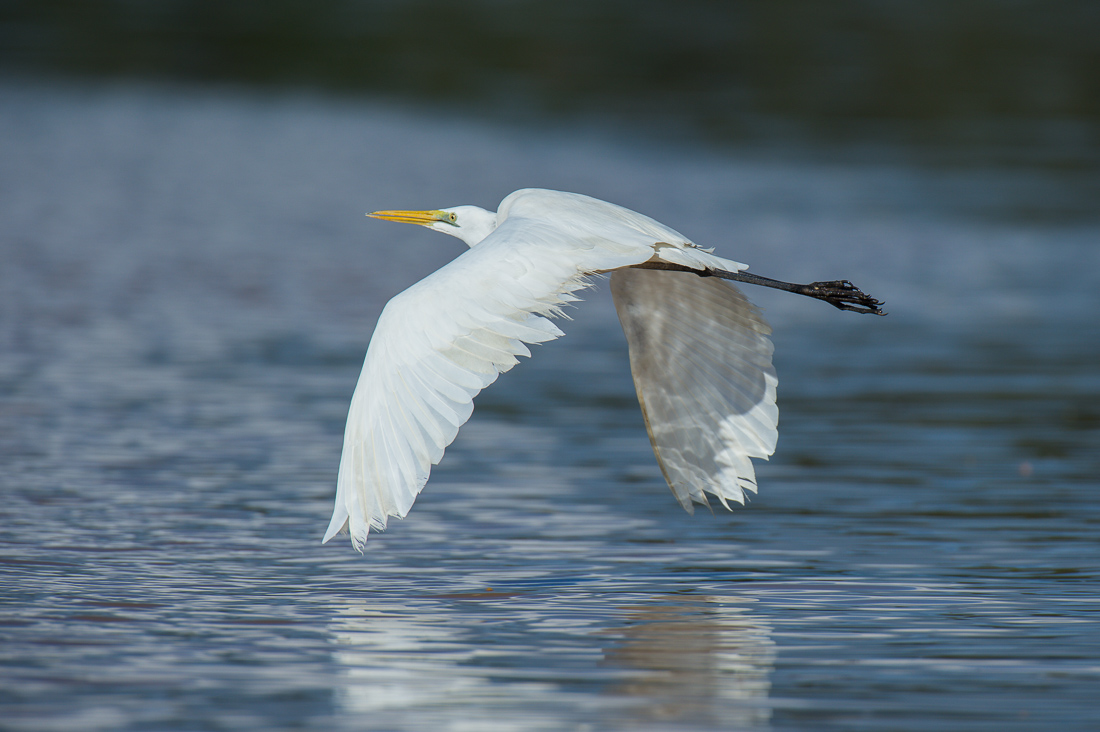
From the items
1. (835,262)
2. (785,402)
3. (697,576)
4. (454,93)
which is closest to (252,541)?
(697,576)

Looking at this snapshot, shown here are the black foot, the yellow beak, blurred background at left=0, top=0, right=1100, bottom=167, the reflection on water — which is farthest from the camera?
blurred background at left=0, top=0, right=1100, bottom=167

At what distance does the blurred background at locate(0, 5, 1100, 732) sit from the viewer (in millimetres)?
5785

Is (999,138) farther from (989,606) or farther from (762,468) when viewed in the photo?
(989,606)

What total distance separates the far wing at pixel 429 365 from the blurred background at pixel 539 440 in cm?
58

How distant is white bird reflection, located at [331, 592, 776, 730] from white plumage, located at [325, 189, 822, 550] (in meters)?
0.52

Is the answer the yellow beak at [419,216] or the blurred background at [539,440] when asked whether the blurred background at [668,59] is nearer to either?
the blurred background at [539,440]

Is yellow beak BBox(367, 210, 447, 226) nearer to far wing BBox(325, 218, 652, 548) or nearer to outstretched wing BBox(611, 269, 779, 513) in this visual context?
outstretched wing BBox(611, 269, 779, 513)

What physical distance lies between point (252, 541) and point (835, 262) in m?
9.94

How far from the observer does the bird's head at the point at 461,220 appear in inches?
330

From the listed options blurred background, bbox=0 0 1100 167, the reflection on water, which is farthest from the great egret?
blurred background, bbox=0 0 1100 167

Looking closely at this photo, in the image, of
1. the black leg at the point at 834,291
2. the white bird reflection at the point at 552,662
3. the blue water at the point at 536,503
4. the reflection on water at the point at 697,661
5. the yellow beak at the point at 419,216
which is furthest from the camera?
the yellow beak at the point at 419,216

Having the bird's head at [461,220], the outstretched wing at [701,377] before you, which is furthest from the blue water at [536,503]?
the bird's head at [461,220]

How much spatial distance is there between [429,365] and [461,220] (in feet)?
8.04

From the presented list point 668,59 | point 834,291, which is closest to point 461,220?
point 834,291
